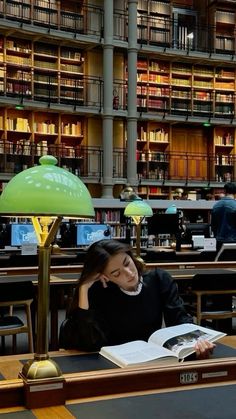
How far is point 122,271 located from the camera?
2172 mm

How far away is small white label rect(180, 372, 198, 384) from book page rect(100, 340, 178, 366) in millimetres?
128

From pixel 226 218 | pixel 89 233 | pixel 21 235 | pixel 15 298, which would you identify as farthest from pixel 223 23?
pixel 15 298

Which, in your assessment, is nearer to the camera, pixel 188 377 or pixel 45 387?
pixel 45 387

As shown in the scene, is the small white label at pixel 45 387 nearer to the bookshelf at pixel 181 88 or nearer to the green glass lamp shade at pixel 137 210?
the green glass lamp shade at pixel 137 210

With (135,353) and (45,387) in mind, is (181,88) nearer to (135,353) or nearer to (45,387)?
(135,353)

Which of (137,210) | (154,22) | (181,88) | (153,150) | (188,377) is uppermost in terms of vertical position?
(154,22)

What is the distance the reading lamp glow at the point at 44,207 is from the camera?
148 cm

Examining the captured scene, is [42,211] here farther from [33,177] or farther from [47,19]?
[47,19]

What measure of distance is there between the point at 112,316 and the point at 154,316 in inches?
7.0

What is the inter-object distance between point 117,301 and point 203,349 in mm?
477

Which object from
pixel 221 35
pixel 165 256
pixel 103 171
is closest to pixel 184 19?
pixel 221 35

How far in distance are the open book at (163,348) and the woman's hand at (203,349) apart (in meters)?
0.02

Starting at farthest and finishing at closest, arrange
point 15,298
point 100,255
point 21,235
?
point 21,235 → point 15,298 → point 100,255

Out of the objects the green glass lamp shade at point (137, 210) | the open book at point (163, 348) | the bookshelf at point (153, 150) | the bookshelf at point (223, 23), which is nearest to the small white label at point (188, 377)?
the open book at point (163, 348)
